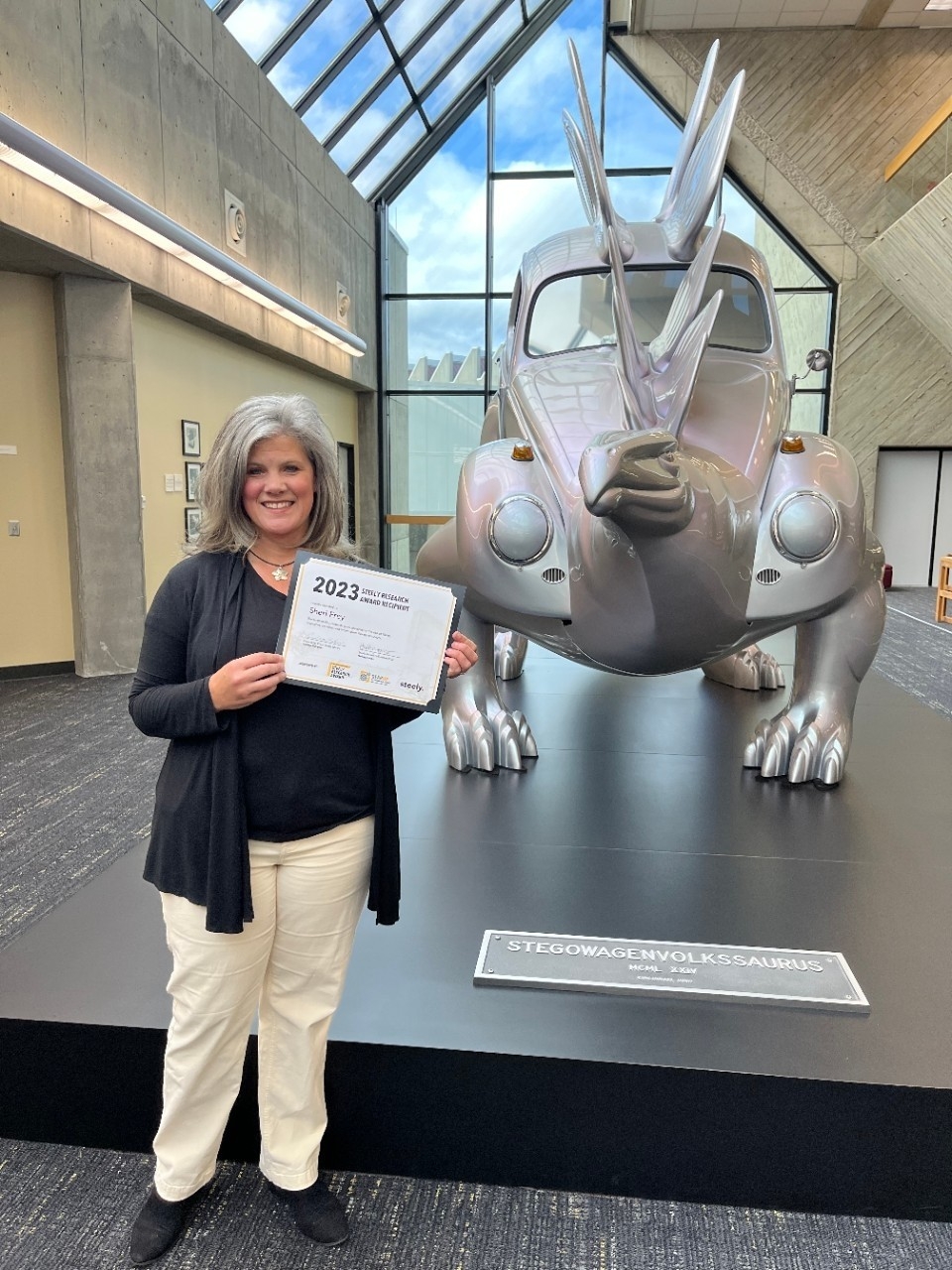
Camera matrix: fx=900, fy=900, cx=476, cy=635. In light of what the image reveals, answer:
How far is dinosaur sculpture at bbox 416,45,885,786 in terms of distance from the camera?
185 cm

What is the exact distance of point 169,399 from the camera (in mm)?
6340

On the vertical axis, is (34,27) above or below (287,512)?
above

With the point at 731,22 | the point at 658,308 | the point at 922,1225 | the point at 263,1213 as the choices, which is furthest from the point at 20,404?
the point at 731,22

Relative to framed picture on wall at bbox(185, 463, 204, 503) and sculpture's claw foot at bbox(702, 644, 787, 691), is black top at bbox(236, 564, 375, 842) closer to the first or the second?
sculpture's claw foot at bbox(702, 644, 787, 691)

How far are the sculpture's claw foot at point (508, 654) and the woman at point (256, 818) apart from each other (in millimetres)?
2697

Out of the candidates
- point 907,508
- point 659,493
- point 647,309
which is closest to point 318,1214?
point 659,493

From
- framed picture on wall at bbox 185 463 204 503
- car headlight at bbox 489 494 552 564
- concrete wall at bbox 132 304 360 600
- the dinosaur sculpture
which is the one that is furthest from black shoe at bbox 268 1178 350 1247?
framed picture on wall at bbox 185 463 204 503

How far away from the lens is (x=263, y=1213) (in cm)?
135

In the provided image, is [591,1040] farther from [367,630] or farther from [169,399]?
[169,399]

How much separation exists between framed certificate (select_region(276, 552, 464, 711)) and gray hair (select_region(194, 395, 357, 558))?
0.11m

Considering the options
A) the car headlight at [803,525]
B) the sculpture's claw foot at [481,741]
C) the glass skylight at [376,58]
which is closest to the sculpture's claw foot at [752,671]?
the sculpture's claw foot at [481,741]

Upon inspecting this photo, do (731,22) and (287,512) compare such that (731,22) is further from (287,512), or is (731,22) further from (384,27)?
(287,512)

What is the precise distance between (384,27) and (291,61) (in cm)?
114

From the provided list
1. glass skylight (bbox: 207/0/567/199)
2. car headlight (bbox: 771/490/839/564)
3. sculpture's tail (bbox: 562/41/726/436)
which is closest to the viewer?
sculpture's tail (bbox: 562/41/726/436)
